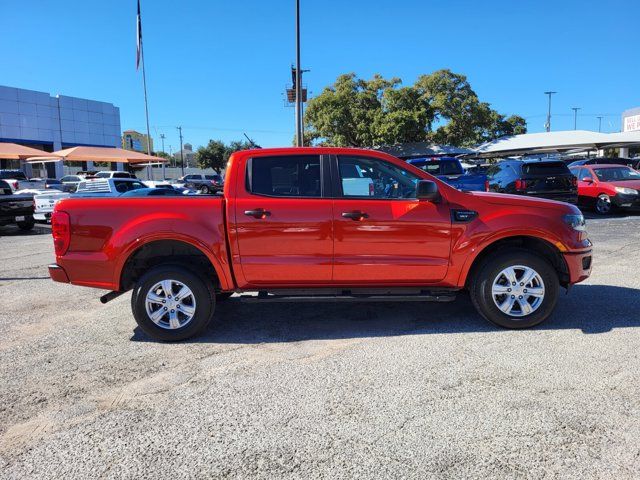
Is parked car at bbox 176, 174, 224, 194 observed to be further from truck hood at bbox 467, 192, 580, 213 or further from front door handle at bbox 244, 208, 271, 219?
truck hood at bbox 467, 192, 580, 213

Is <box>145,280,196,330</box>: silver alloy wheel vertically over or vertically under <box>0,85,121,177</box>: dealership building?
under

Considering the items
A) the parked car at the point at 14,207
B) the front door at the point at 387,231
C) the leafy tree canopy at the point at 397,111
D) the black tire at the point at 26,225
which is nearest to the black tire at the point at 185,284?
the front door at the point at 387,231

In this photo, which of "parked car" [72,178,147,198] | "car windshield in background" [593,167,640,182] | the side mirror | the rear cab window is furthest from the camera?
"parked car" [72,178,147,198]

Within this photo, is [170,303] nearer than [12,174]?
Yes

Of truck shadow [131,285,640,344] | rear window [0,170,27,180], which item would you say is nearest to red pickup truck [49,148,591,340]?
truck shadow [131,285,640,344]

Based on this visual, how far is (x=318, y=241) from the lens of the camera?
4609mm

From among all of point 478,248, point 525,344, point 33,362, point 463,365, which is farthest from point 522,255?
point 33,362

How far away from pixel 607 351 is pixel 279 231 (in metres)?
3.06

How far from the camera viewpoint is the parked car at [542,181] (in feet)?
43.1

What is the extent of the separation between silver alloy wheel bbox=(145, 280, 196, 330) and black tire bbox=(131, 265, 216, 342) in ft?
0.09

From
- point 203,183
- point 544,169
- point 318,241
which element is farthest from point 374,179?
point 203,183

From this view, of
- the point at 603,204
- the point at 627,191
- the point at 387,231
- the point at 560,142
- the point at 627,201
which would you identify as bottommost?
the point at 603,204

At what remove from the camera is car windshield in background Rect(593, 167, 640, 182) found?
15273 millimetres

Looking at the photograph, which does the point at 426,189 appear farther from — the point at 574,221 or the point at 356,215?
the point at 574,221
